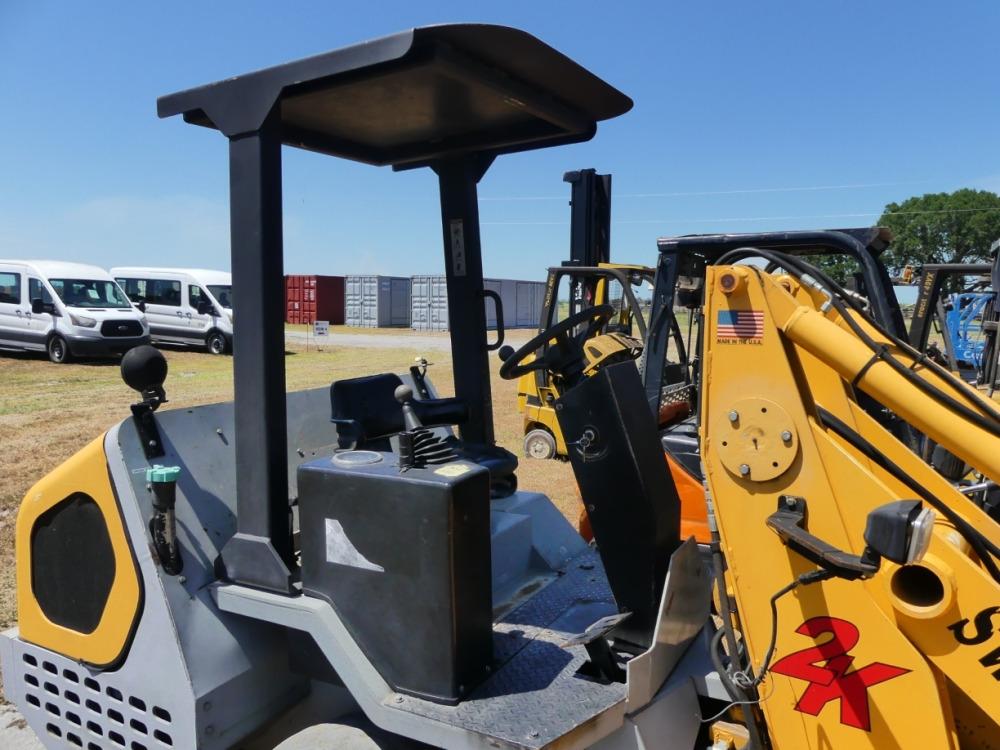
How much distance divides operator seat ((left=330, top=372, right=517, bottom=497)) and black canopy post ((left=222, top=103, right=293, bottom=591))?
0.45 meters

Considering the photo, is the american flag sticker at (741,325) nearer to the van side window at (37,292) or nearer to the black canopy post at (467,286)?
the black canopy post at (467,286)

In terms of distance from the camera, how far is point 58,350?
1666 cm

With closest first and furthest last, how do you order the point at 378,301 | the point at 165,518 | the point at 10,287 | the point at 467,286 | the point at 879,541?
1. the point at 879,541
2. the point at 165,518
3. the point at 467,286
4. the point at 10,287
5. the point at 378,301

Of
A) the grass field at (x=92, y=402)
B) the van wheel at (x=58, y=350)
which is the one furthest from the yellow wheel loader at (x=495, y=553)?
the van wheel at (x=58, y=350)

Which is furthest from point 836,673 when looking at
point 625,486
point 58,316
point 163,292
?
point 163,292

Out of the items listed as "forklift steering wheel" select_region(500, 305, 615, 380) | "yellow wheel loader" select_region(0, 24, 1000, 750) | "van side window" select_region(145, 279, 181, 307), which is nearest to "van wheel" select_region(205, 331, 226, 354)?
"van side window" select_region(145, 279, 181, 307)

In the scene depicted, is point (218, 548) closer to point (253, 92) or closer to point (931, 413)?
point (253, 92)

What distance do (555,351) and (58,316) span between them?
1676 cm

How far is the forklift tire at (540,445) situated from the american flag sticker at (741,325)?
23.6 feet

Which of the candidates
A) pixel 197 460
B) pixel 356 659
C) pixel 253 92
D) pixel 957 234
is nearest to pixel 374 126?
pixel 253 92

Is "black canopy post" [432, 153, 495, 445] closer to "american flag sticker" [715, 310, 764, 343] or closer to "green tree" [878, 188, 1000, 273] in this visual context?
"american flag sticker" [715, 310, 764, 343]

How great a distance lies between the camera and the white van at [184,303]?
1967 centimetres

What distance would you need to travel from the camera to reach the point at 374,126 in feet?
8.71

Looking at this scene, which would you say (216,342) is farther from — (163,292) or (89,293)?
(89,293)
